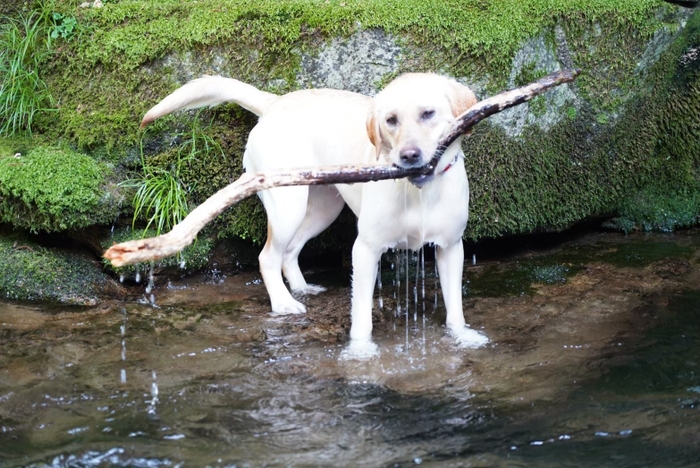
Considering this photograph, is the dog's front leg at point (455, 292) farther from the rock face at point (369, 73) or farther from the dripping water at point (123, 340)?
the dripping water at point (123, 340)

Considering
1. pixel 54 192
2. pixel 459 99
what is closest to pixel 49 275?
pixel 54 192

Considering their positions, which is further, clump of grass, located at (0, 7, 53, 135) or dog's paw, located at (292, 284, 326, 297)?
clump of grass, located at (0, 7, 53, 135)

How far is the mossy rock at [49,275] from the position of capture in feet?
17.7

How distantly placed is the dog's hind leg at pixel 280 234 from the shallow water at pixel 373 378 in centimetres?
17

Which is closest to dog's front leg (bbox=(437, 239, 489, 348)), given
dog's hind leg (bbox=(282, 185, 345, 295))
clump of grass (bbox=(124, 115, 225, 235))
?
dog's hind leg (bbox=(282, 185, 345, 295))

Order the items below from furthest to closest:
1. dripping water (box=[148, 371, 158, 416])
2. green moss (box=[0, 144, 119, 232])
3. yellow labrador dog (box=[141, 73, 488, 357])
→ green moss (box=[0, 144, 119, 232]) < yellow labrador dog (box=[141, 73, 488, 357]) < dripping water (box=[148, 371, 158, 416])

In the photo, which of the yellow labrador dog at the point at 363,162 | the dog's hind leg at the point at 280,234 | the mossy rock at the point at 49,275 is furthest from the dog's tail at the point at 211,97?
the mossy rock at the point at 49,275

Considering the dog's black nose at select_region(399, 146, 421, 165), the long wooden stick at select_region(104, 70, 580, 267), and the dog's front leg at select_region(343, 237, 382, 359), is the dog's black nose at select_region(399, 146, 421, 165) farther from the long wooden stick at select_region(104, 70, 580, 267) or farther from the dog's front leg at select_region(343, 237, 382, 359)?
the dog's front leg at select_region(343, 237, 382, 359)

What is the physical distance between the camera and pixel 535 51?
582 cm

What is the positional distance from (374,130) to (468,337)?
1.29 m

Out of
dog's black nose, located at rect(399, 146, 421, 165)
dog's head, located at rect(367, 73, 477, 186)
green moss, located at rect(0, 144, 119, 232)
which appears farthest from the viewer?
green moss, located at rect(0, 144, 119, 232)

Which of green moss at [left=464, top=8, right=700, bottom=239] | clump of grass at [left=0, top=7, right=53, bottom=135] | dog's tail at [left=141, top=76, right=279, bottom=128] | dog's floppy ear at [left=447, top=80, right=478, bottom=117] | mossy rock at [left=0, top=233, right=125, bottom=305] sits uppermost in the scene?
clump of grass at [left=0, top=7, right=53, bottom=135]

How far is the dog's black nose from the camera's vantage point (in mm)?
3859

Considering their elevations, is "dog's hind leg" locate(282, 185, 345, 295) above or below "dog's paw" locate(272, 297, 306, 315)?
above
